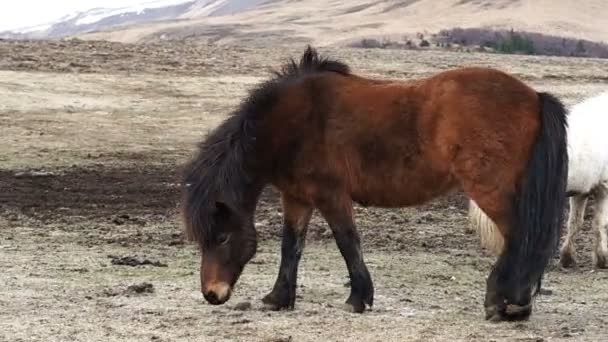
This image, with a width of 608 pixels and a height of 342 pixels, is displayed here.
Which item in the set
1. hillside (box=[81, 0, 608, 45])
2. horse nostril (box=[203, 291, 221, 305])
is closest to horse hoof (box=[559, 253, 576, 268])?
horse nostril (box=[203, 291, 221, 305])

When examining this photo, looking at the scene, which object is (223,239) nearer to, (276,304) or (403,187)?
(276,304)

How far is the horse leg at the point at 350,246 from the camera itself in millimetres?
7227

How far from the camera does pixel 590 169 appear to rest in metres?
9.11

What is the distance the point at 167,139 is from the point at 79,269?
7940 mm

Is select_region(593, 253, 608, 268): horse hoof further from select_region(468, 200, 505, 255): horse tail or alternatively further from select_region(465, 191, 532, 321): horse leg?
select_region(465, 191, 532, 321): horse leg

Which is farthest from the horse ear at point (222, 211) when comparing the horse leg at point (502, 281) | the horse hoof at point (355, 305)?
the horse leg at point (502, 281)

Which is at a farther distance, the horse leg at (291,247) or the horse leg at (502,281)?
the horse leg at (291,247)

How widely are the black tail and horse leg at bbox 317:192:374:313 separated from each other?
0.88 metres

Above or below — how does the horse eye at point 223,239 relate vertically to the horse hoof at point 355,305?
above

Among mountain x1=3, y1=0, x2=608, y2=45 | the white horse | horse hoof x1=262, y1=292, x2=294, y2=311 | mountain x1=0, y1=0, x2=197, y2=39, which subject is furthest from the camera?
mountain x1=0, y1=0, x2=197, y2=39

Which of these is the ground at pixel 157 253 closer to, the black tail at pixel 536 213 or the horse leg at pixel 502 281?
the horse leg at pixel 502 281

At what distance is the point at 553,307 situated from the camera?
7.47m

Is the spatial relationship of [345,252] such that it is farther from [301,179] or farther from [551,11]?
[551,11]

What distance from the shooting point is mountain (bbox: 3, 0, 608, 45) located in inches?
1549
